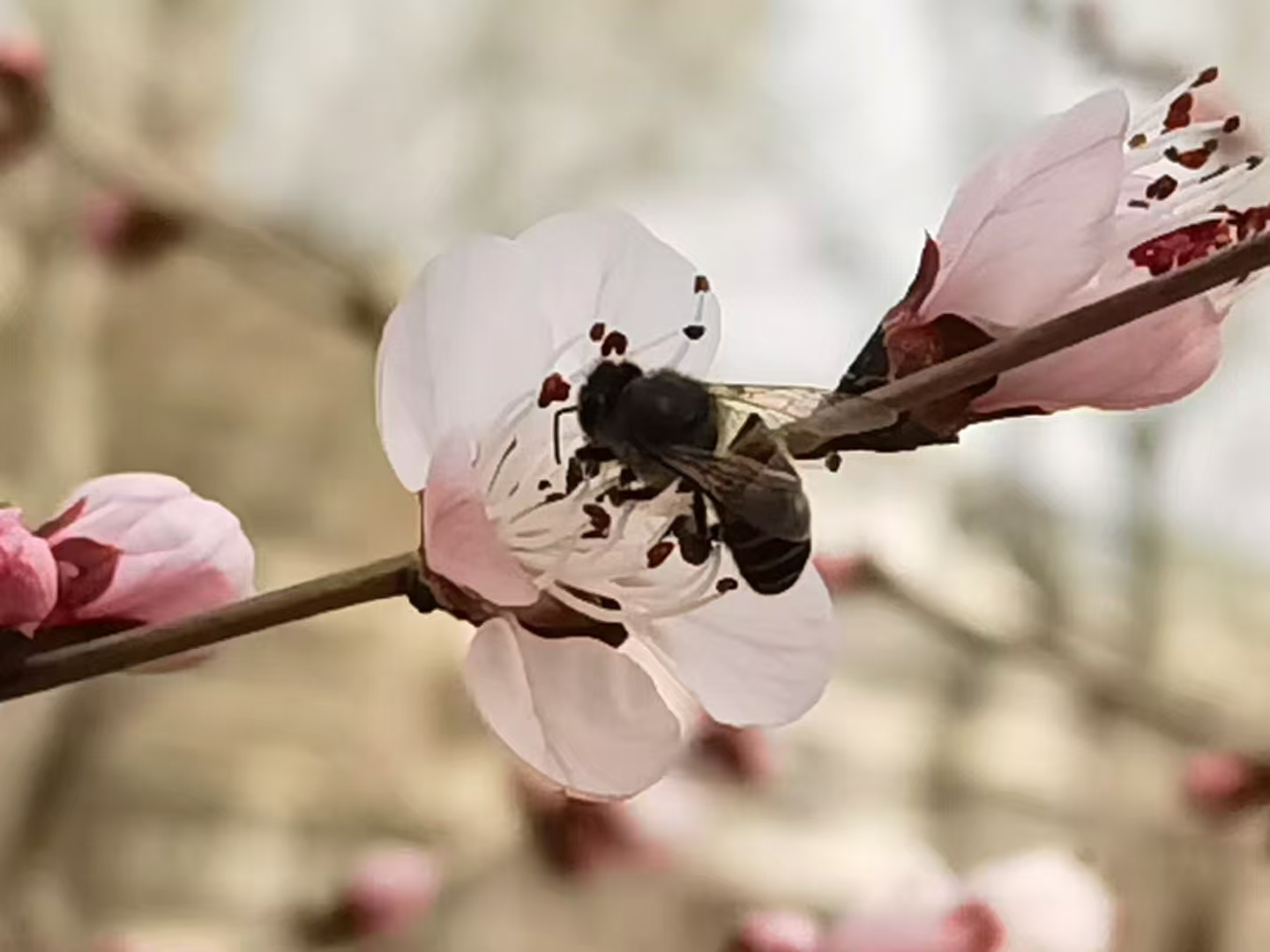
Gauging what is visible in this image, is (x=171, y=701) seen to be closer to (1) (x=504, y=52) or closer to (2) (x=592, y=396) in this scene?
(1) (x=504, y=52)

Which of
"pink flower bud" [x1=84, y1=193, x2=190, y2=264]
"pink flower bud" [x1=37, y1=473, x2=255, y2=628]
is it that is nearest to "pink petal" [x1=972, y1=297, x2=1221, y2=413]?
"pink flower bud" [x1=37, y1=473, x2=255, y2=628]

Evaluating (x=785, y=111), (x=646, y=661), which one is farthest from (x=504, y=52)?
(x=646, y=661)

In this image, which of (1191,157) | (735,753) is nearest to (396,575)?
(1191,157)

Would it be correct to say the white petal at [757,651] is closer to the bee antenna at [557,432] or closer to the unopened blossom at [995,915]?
the bee antenna at [557,432]

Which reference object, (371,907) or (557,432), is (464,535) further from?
(371,907)

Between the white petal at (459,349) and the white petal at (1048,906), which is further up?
the white petal at (459,349)

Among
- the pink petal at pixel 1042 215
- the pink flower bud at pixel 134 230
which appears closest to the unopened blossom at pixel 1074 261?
the pink petal at pixel 1042 215
